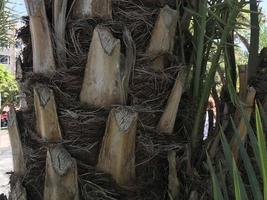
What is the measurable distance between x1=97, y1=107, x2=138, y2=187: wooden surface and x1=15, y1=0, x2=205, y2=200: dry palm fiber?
3 cm

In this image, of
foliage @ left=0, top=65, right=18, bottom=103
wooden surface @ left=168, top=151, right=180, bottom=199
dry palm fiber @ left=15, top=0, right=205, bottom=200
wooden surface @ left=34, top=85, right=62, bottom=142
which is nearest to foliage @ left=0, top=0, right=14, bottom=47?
foliage @ left=0, top=65, right=18, bottom=103

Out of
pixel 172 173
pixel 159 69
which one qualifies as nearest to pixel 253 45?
pixel 159 69

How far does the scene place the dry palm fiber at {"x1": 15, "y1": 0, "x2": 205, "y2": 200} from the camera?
126 cm

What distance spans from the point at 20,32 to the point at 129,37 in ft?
1.33

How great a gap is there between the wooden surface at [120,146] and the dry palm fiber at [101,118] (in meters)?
0.03

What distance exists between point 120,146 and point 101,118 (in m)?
0.10

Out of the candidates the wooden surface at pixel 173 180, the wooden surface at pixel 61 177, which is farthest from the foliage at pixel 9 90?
the wooden surface at pixel 173 180

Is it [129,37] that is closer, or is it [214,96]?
[129,37]

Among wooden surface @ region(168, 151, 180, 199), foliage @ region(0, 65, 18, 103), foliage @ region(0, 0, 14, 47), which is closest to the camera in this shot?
wooden surface @ region(168, 151, 180, 199)

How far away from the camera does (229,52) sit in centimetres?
162

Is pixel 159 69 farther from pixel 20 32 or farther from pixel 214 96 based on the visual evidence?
pixel 20 32

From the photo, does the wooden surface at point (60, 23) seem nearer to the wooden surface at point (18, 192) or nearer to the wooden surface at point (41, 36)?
the wooden surface at point (41, 36)

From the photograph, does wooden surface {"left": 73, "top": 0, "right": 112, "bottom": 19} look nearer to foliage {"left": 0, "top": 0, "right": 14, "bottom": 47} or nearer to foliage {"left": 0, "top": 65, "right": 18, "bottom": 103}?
foliage {"left": 0, "top": 65, "right": 18, "bottom": 103}

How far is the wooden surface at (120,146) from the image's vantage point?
1208 millimetres
